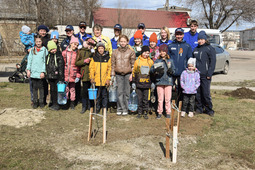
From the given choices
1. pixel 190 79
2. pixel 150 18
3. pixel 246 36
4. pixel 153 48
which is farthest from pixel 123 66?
pixel 246 36

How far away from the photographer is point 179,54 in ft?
20.6

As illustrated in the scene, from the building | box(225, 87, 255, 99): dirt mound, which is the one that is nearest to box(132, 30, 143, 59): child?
box(225, 87, 255, 99): dirt mound

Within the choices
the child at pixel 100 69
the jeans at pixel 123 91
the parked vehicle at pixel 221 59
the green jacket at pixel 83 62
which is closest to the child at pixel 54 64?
the green jacket at pixel 83 62

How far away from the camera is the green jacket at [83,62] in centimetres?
645

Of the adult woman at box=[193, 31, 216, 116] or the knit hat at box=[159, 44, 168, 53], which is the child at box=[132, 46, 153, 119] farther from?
the adult woman at box=[193, 31, 216, 116]

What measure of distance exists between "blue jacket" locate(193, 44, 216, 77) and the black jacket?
3.50 metres

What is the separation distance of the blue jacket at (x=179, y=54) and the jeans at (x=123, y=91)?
124cm

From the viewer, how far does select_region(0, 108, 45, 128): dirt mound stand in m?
5.75

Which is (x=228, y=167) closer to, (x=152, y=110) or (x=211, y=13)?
(x=152, y=110)

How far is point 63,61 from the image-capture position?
6602mm

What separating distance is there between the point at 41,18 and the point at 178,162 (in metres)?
25.8

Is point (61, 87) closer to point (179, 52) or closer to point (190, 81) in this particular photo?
point (179, 52)

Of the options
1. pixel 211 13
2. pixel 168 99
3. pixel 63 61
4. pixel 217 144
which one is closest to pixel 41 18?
pixel 211 13

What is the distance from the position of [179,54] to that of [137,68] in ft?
3.65
